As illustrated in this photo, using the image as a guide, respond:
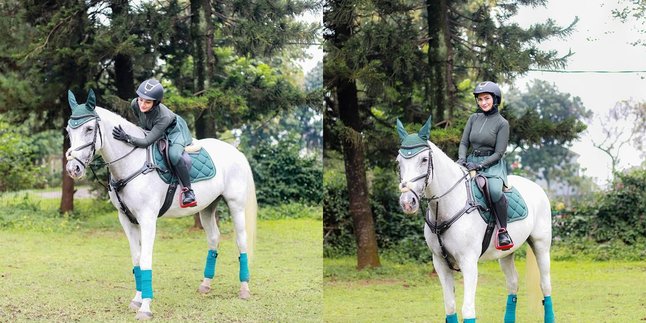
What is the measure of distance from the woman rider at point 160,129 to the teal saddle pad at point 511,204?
7.61 ft

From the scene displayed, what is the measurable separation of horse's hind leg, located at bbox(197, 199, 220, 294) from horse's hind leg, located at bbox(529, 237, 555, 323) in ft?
9.10

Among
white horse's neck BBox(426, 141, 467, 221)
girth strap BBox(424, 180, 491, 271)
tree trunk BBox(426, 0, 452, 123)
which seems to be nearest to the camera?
white horse's neck BBox(426, 141, 467, 221)

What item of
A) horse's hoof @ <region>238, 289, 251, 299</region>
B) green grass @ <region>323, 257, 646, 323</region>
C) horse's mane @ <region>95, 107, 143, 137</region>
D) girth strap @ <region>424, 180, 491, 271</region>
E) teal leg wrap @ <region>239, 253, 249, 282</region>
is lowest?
green grass @ <region>323, 257, 646, 323</region>

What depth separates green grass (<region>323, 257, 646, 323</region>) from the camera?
6.72 metres

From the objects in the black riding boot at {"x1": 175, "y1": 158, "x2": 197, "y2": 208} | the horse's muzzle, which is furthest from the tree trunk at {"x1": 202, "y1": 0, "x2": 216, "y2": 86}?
the horse's muzzle

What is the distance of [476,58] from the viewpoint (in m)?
8.74

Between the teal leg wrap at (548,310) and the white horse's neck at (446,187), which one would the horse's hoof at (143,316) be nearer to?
the white horse's neck at (446,187)

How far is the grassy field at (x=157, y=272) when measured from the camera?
19.9 ft

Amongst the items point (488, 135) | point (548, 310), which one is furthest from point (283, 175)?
point (488, 135)

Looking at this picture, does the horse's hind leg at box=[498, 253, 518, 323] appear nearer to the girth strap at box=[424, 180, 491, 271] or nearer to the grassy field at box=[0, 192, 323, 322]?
the girth strap at box=[424, 180, 491, 271]

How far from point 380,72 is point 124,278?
3.59 metres

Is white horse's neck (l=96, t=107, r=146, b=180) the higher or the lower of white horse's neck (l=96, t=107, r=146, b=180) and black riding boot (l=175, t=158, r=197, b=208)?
the higher

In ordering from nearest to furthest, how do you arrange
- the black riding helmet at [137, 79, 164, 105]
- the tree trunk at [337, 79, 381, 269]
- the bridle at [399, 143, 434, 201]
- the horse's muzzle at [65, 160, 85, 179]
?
the bridle at [399, 143, 434, 201], the horse's muzzle at [65, 160, 85, 179], the black riding helmet at [137, 79, 164, 105], the tree trunk at [337, 79, 381, 269]

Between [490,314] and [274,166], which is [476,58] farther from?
[274,166]
